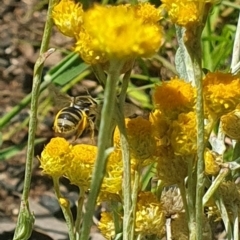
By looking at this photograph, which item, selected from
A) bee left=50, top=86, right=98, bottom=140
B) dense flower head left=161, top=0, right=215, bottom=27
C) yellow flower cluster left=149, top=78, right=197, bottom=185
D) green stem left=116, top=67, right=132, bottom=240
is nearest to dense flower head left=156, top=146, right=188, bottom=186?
yellow flower cluster left=149, top=78, right=197, bottom=185

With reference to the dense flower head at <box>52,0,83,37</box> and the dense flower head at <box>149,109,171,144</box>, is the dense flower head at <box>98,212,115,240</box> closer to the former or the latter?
the dense flower head at <box>149,109,171,144</box>

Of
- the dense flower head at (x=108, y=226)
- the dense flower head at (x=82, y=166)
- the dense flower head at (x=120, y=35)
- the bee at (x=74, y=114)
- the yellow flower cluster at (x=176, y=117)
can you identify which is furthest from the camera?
the bee at (x=74, y=114)

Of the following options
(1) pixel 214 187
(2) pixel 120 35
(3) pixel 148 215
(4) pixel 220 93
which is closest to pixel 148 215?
(3) pixel 148 215

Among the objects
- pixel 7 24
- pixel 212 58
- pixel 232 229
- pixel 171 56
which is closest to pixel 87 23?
pixel 232 229

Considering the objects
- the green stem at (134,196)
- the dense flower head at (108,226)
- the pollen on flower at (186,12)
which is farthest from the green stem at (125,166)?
the dense flower head at (108,226)

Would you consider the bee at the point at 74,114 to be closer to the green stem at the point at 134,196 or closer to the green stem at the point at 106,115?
the green stem at the point at 134,196

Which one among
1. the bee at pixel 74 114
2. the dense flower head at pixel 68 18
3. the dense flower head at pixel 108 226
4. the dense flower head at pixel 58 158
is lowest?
the dense flower head at pixel 108 226
